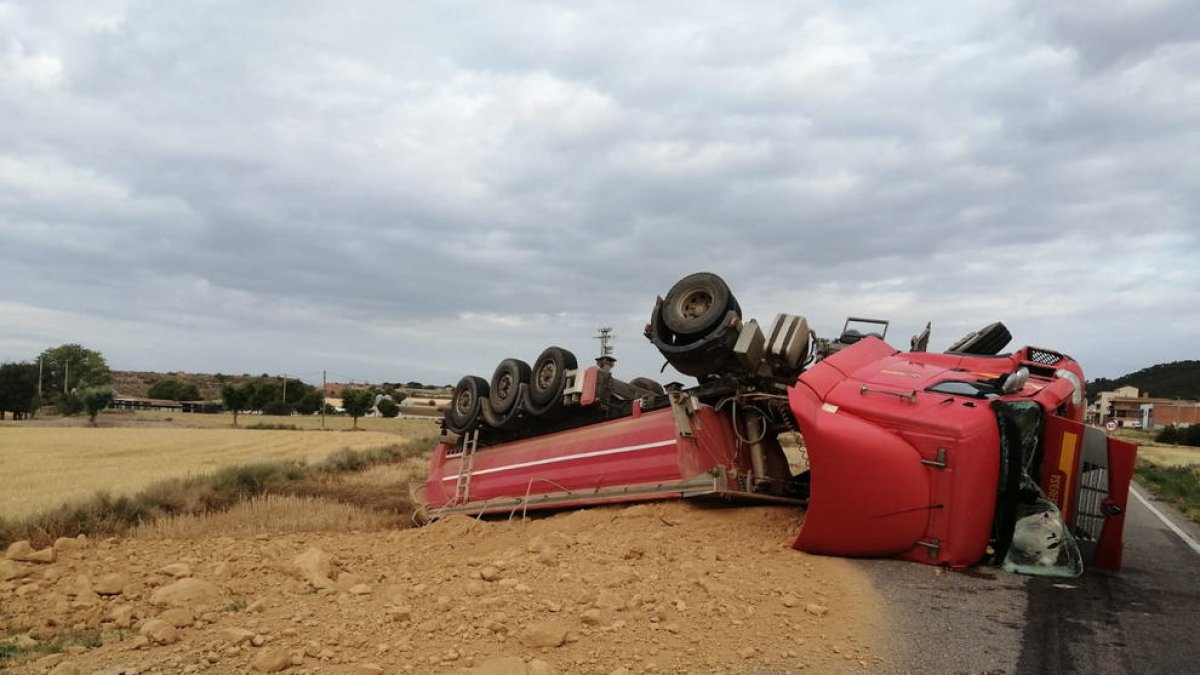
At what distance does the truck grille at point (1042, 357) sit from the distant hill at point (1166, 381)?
12191 centimetres

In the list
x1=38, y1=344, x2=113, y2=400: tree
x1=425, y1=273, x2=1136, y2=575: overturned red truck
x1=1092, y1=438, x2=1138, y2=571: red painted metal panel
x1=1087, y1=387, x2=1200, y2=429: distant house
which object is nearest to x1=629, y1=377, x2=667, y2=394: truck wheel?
x1=425, y1=273, x2=1136, y2=575: overturned red truck

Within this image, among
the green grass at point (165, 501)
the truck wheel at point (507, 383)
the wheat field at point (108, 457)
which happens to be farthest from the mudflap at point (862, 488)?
the wheat field at point (108, 457)

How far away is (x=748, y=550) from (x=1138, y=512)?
11.9 m

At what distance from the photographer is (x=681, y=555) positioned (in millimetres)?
6574

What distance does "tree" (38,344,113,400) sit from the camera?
88.1 meters

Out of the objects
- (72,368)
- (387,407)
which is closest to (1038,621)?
(387,407)

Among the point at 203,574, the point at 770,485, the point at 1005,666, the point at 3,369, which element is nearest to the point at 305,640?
the point at 203,574

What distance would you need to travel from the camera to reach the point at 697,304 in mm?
8555

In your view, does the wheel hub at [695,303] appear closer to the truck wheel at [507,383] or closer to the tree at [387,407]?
the truck wheel at [507,383]

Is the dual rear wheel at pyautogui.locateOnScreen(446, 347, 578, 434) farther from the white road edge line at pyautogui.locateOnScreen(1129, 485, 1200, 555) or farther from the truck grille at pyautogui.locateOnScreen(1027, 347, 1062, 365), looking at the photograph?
the white road edge line at pyautogui.locateOnScreen(1129, 485, 1200, 555)

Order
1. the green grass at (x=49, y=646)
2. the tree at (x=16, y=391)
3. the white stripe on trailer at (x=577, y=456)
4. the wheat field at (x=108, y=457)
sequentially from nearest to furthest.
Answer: the green grass at (x=49, y=646)
the white stripe on trailer at (x=577, y=456)
the wheat field at (x=108, y=457)
the tree at (x=16, y=391)

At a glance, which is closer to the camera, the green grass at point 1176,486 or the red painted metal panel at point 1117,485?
the red painted metal panel at point 1117,485

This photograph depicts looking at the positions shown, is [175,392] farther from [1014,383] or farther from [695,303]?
[1014,383]

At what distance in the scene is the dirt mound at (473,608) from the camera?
14.0 feet
